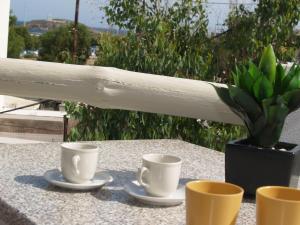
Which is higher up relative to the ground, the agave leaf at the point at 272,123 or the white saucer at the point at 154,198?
the agave leaf at the point at 272,123

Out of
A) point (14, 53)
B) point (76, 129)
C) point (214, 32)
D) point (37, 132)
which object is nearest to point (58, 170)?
point (76, 129)

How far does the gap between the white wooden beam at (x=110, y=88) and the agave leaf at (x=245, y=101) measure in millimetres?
810

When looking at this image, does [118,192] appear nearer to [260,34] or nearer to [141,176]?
[141,176]

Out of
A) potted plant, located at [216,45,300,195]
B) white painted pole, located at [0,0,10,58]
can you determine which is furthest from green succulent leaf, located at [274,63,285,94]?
white painted pole, located at [0,0,10,58]

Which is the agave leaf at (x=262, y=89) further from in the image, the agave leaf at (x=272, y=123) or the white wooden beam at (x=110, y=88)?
the white wooden beam at (x=110, y=88)

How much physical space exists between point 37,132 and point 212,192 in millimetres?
15815

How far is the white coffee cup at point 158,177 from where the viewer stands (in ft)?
4.51

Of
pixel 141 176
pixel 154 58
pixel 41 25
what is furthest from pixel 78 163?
pixel 41 25

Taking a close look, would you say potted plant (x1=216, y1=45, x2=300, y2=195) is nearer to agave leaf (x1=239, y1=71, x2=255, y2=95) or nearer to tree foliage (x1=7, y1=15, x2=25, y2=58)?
agave leaf (x1=239, y1=71, x2=255, y2=95)

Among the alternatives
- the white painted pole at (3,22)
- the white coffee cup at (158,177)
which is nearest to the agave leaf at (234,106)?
the white coffee cup at (158,177)

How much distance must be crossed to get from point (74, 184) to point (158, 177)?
209 mm

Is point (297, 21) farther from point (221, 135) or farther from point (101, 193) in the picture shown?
point (101, 193)

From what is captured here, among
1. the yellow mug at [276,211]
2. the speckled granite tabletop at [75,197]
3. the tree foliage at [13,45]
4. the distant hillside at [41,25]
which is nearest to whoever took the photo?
the yellow mug at [276,211]

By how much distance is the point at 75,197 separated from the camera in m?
1.42
